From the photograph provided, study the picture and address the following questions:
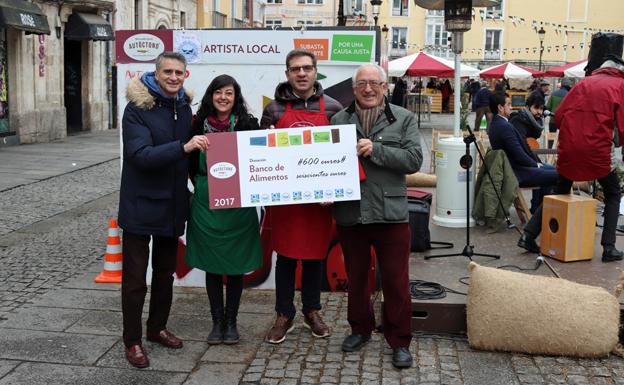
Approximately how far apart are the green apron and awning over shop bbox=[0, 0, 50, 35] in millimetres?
12947

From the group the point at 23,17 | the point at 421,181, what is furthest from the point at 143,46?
the point at 23,17

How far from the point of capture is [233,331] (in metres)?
4.69

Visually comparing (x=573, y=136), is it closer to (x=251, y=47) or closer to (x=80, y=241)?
(x=251, y=47)

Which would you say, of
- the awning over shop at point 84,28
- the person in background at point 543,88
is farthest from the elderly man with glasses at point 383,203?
the awning over shop at point 84,28

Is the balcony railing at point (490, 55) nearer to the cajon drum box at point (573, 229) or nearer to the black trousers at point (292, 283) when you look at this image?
the cajon drum box at point (573, 229)

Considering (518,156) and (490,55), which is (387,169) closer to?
(518,156)

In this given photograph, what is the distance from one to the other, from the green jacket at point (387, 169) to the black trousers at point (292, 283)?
0.53 metres

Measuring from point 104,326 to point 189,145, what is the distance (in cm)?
170

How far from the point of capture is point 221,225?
14.6 ft

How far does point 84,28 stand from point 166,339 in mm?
17120

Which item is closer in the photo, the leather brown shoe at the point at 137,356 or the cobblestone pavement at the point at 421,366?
the cobblestone pavement at the point at 421,366

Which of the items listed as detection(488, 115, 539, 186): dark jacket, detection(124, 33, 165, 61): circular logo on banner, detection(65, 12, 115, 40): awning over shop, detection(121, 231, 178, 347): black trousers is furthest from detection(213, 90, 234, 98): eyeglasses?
detection(65, 12, 115, 40): awning over shop

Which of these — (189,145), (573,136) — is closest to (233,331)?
(189,145)

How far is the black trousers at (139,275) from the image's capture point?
14.0 feet
